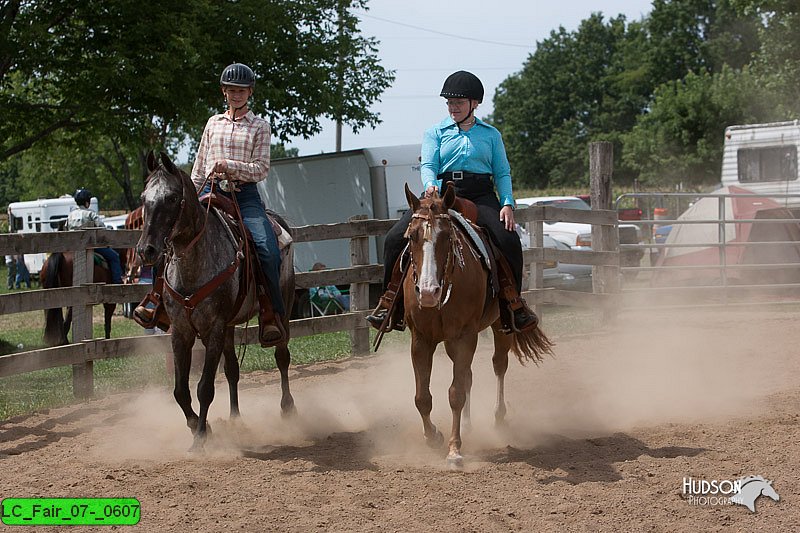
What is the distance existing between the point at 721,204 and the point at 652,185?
163 feet

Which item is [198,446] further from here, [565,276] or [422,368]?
[565,276]

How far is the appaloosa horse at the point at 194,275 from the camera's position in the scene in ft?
20.2

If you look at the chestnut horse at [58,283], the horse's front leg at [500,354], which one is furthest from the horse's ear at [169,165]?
the chestnut horse at [58,283]

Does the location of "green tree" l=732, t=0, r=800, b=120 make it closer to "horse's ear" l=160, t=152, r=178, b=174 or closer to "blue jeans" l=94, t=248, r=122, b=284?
"blue jeans" l=94, t=248, r=122, b=284

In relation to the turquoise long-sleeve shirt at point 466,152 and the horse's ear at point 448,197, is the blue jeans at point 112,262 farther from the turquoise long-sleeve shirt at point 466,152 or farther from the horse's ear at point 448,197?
the horse's ear at point 448,197

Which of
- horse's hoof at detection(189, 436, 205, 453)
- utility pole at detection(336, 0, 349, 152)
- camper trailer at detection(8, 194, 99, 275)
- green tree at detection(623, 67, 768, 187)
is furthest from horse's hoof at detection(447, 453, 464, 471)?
green tree at detection(623, 67, 768, 187)

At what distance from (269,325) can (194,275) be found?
846 millimetres


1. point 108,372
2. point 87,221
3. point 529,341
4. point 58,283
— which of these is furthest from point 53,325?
point 529,341

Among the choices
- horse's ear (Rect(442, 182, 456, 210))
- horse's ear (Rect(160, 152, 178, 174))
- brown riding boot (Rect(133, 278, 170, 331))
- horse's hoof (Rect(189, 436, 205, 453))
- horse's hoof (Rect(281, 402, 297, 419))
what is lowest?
horse's hoof (Rect(281, 402, 297, 419))

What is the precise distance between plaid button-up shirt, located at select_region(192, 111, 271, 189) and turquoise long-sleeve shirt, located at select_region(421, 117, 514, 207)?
1267 mm

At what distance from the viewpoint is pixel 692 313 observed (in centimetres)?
1416

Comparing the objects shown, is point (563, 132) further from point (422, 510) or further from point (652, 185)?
point (422, 510)

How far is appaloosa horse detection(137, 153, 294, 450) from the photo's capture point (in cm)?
617

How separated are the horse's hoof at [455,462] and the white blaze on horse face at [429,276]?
1.02 meters
